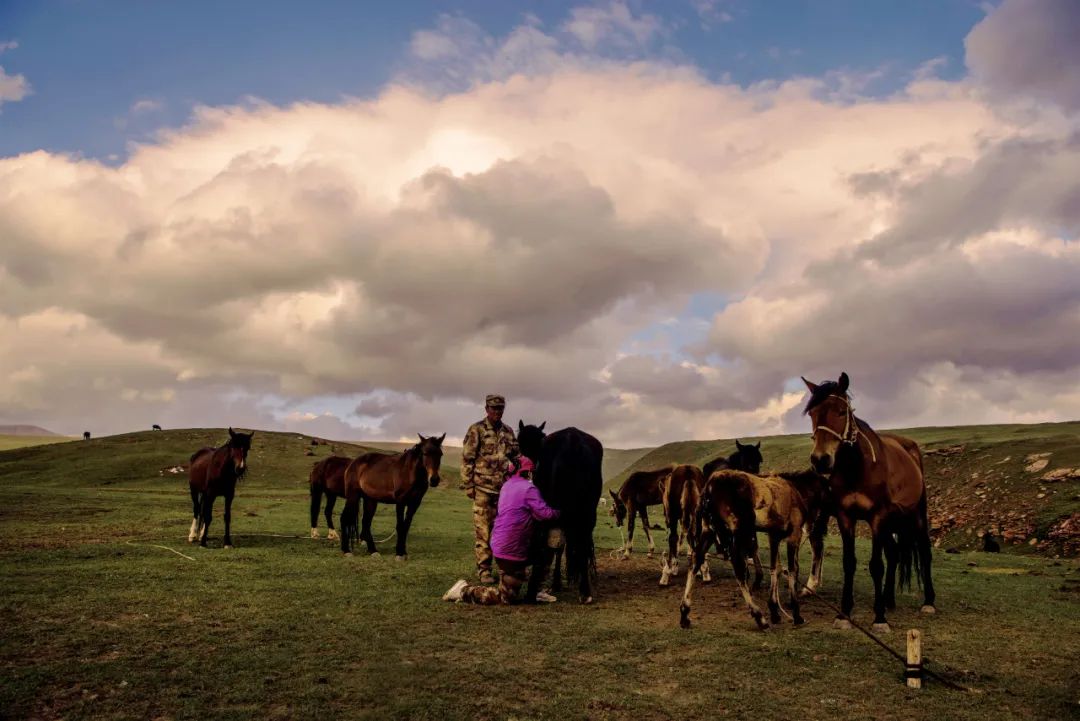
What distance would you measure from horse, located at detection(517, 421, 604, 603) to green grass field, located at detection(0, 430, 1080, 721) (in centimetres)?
83

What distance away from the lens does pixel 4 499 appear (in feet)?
96.2

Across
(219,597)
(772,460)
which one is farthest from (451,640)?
(772,460)

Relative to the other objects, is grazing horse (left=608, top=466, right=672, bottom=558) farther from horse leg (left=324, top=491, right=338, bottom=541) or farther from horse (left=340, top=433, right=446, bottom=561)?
horse leg (left=324, top=491, right=338, bottom=541)

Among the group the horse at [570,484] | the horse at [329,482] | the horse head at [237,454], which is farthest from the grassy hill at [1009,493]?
the horse head at [237,454]

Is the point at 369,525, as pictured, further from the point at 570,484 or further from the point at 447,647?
the point at 447,647

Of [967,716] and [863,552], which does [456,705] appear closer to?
[967,716]

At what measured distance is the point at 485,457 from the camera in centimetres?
1247

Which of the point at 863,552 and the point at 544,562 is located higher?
the point at 544,562

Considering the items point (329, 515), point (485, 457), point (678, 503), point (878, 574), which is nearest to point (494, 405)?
point (485, 457)

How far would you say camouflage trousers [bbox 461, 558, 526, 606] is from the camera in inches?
408

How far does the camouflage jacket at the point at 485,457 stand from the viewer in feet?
40.6

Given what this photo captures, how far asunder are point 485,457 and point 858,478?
6.55 m

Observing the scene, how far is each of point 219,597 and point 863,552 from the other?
63.2 ft

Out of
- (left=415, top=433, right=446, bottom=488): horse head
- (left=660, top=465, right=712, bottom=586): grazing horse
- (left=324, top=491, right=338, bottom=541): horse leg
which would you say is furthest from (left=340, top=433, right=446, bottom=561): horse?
(left=660, top=465, right=712, bottom=586): grazing horse
